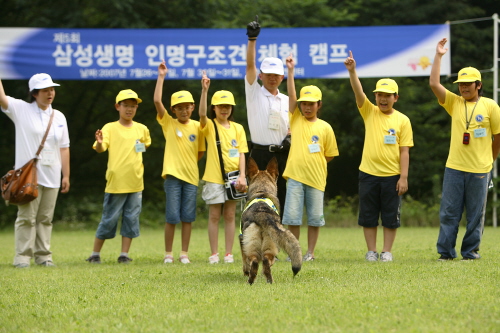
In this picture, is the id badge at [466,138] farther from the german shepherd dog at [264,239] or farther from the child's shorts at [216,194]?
the child's shorts at [216,194]

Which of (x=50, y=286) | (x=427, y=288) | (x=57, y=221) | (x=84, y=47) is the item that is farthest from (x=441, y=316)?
(x=57, y=221)

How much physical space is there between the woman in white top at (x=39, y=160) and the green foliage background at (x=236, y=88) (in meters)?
9.59

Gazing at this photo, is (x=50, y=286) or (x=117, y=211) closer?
(x=50, y=286)

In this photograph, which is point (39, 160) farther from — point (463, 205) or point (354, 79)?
point (463, 205)

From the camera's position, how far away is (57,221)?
18875 millimetres

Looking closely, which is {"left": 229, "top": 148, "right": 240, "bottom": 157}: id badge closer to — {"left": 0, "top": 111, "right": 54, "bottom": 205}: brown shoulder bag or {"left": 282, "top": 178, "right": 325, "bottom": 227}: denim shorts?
{"left": 282, "top": 178, "right": 325, "bottom": 227}: denim shorts

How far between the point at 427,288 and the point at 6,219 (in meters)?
15.6

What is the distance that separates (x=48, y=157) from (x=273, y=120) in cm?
276

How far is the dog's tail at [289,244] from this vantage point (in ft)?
18.5

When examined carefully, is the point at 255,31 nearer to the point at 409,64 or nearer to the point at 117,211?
the point at 117,211

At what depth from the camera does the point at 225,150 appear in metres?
8.15

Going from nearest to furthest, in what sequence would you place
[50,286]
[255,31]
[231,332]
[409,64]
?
1. [231,332]
2. [50,286]
3. [255,31]
4. [409,64]

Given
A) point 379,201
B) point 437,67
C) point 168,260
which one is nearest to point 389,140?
point 379,201

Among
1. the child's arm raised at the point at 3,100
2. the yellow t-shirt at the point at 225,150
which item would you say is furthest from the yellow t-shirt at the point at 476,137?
the child's arm raised at the point at 3,100
